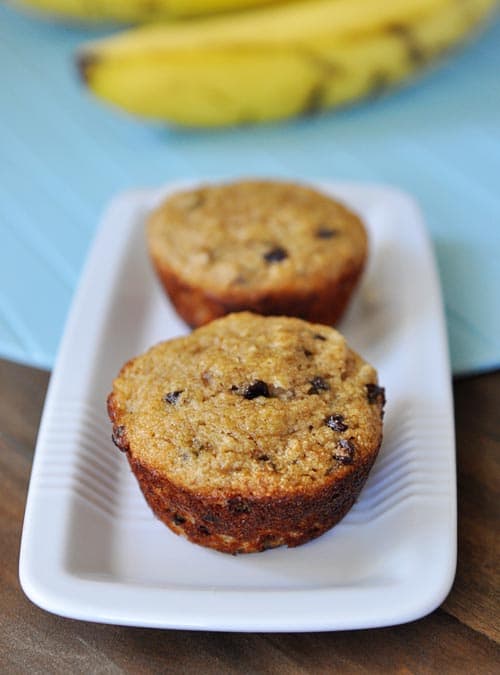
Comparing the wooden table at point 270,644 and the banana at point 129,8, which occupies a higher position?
the banana at point 129,8

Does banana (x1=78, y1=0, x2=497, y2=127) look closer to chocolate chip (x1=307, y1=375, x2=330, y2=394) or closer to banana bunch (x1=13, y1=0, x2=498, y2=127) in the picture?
banana bunch (x1=13, y1=0, x2=498, y2=127)

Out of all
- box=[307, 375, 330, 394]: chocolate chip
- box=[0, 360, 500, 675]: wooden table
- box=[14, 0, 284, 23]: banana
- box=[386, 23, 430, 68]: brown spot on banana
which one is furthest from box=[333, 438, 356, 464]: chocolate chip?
box=[14, 0, 284, 23]: banana

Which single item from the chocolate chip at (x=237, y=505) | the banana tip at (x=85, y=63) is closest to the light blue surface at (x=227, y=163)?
the banana tip at (x=85, y=63)

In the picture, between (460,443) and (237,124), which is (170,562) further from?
(237,124)

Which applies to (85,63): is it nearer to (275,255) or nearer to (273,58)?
(273,58)

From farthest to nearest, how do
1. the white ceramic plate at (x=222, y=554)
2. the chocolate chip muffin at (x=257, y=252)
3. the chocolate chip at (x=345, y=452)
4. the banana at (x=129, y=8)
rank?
the banana at (x=129, y=8) < the chocolate chip muffin at (x=257, y=252) < the chocolate chip at (x=345, y=452) < the white ceramic plate at (x=222, y=554)

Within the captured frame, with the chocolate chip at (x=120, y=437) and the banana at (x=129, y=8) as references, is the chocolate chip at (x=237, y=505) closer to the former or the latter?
the chocolate chip at (x=120, y=437)

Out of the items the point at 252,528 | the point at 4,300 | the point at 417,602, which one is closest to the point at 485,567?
the point at 417,602
